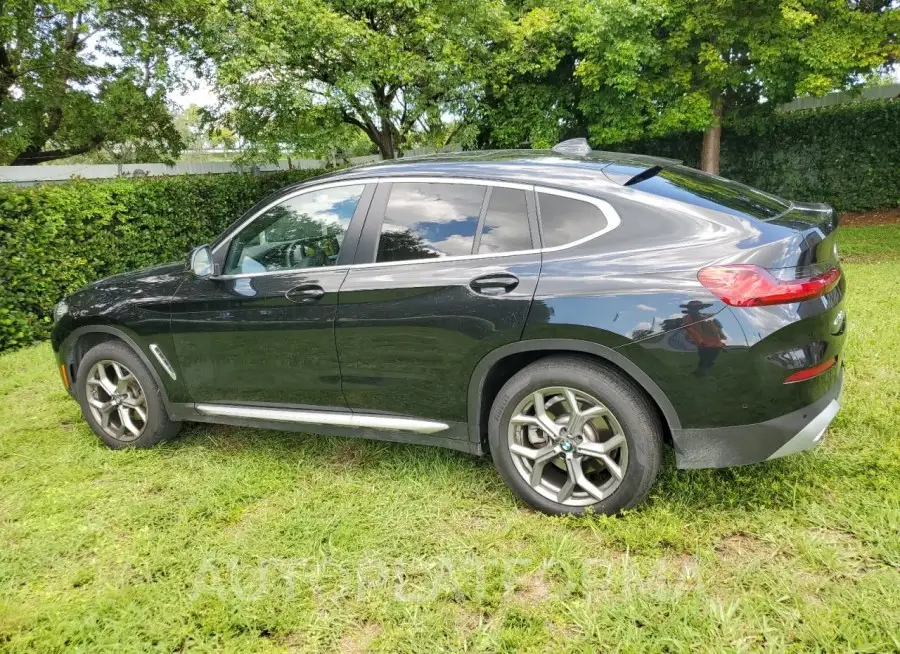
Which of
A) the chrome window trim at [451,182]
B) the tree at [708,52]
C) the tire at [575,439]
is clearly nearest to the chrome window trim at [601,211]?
the chrome window trim at [451,182]

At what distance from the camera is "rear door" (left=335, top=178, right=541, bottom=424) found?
293cm

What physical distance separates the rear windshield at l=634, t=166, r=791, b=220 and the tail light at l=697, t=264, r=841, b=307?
1.19ft

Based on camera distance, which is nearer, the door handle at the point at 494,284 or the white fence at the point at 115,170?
the door handle at the point at 494,284

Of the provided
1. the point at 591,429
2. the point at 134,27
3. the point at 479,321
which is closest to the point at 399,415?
the point at 479,321

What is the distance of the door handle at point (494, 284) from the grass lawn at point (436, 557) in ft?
3.53

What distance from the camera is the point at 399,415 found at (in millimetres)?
3279

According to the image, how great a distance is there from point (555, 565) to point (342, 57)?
10.5m

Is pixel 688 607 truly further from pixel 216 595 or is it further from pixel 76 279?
pixel 76 279

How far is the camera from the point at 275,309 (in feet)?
11.4

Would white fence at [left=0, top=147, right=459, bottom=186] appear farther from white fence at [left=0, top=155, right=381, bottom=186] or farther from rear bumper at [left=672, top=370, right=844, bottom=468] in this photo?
rear bumper at [left=672, top=370, right=844, bottom=468]

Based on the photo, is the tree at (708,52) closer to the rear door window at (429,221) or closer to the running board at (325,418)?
the rear door window at (429,221)

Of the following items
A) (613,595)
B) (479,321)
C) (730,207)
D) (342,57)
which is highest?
(342,57)

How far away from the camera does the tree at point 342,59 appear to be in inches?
408

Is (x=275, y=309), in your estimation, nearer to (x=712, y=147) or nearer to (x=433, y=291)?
(x=433, y=291)
